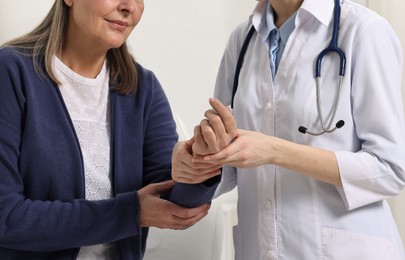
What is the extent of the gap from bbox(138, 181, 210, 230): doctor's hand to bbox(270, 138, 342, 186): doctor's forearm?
0.24 metres

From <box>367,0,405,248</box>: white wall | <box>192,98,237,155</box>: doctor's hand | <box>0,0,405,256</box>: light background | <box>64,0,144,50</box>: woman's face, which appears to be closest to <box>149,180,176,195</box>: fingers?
<box>192,98,237,155</box>: doctor's hand

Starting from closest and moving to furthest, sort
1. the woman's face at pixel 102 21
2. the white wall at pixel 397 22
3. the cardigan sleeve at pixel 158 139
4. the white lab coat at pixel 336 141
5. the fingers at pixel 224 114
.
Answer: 1. the fingers at pixel 224 114
2. the white lab coat at pixel 336 141
3. the woman's face at pixel 102 21
4. the cardigan sleeve at pixel 158 139
5. the white wall at pixel 397 22

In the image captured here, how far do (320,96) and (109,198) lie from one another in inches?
20.2

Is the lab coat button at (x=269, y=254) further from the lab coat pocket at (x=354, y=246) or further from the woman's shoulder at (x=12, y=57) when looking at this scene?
the woman's shoulder at (x=12, y=57)

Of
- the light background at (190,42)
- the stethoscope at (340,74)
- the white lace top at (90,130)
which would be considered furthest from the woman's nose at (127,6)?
the light background at (190,42)

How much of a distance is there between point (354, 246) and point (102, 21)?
2.34 feet

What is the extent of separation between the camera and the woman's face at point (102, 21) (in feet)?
3.71

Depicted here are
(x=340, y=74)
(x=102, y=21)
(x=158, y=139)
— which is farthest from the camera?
(x=158, y=139)

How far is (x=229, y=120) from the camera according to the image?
0.91 metres

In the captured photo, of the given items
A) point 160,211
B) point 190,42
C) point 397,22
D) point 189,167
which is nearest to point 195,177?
point 189,167

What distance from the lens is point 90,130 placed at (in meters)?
1.16

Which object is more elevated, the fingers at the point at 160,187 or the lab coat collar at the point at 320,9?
the lab coat collar at the point at 320,9

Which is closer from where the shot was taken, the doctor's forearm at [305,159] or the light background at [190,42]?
the doctor's forearm at [305,159]

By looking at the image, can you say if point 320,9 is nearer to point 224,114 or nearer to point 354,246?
point 224,114
